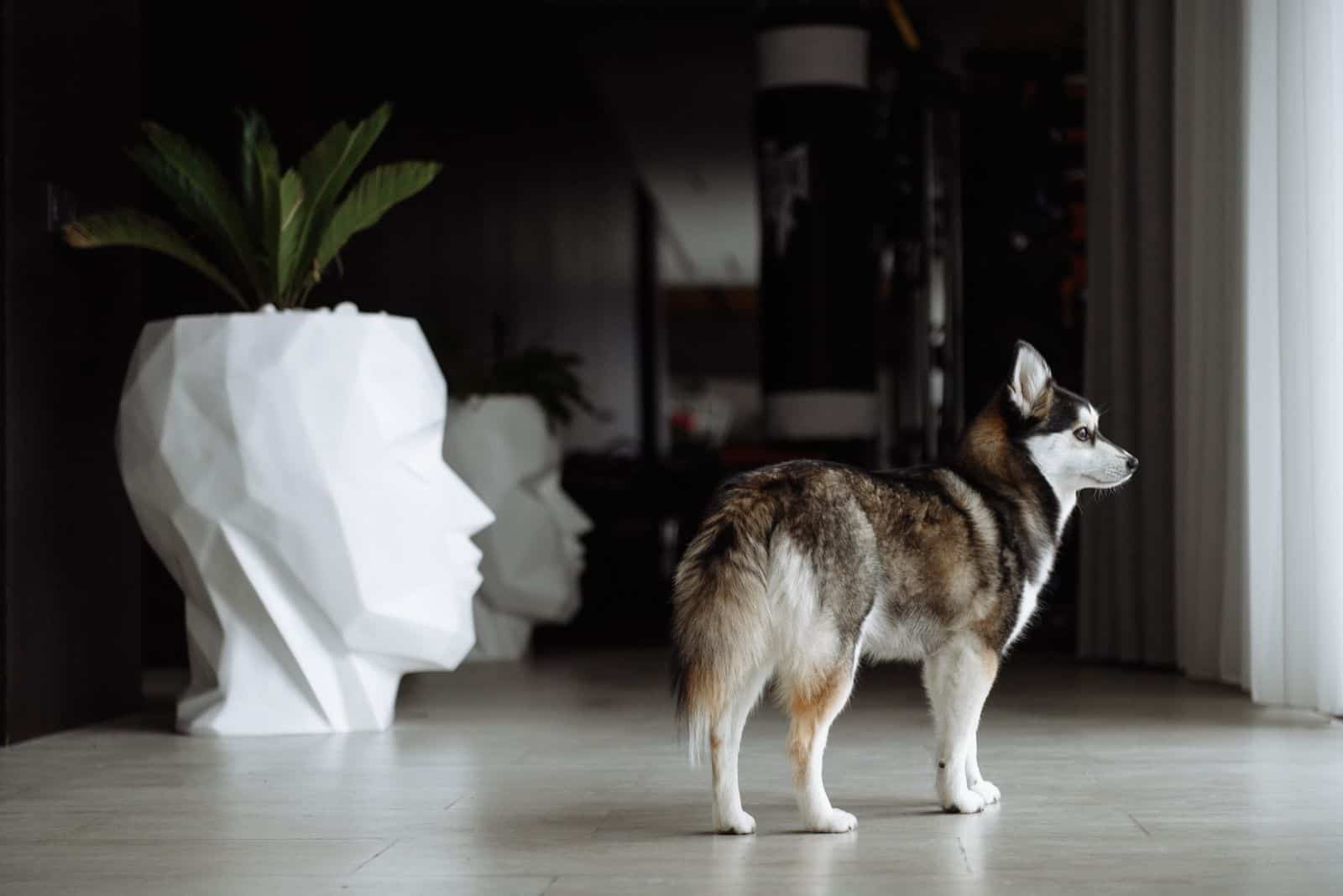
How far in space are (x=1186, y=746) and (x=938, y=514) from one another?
Answer: 133 centimetres

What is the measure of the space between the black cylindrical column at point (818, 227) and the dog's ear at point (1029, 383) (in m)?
4.52

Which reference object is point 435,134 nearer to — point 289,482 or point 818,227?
point 818,227

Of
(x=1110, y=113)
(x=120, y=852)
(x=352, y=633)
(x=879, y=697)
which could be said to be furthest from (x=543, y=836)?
(x=1110, y=113)

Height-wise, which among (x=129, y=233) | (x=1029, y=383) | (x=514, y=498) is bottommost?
(x=514, y=498)

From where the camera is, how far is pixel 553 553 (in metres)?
6.61

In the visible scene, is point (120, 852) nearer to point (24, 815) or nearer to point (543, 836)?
point (24, 815)

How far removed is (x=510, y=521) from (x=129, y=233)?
7.72 ft

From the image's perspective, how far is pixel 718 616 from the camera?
2.79 meters

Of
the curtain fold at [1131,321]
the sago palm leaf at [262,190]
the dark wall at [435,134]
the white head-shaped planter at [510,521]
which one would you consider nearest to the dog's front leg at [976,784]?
the sago palm leaf at [262,190]

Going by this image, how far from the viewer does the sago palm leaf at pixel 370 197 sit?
470 centimetres

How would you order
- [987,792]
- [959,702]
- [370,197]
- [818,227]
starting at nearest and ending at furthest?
[959,702]
[987,792]
[370,197]
[818,227]

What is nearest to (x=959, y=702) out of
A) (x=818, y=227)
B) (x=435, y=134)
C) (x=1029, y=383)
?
(x=1029, y=383)

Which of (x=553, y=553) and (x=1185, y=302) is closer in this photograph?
(x=1185, y=302)

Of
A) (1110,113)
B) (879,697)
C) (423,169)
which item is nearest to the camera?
(423,169)
